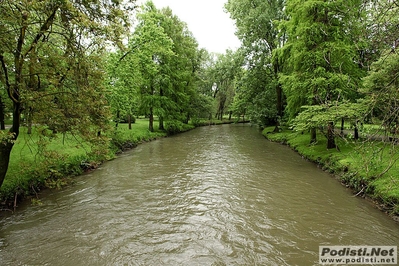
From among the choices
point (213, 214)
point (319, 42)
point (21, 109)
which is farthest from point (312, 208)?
point (319, 42)

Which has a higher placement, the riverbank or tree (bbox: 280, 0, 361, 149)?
tree (bbox: 280, 0, 361, 149)

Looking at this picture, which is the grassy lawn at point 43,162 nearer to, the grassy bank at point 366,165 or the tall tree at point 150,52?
the grassy bank at point 366,165

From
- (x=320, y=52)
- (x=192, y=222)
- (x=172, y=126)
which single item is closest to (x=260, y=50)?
(x=320, y=52)

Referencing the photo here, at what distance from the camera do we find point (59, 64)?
6.58 meters

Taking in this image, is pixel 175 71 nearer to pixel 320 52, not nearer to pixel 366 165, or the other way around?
pixel 320 52

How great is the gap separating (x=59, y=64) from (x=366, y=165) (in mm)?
7929

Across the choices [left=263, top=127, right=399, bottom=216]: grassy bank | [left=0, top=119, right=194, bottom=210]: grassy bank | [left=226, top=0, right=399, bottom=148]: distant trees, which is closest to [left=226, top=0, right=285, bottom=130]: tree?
[left=226, top=0, right=399, bottom=148]: distant trees

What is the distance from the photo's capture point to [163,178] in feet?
33.5

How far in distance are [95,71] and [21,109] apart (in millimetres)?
2310

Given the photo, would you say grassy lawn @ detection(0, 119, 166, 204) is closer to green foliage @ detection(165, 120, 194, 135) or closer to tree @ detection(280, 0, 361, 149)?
green foliage @ detection(165, 120, 194, 135)

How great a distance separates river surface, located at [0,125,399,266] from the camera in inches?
199

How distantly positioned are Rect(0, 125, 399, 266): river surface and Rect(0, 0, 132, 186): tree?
2457 millimetres

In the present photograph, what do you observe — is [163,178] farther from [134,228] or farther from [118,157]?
[118,157]

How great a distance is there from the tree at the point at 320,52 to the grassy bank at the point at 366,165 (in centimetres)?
124
